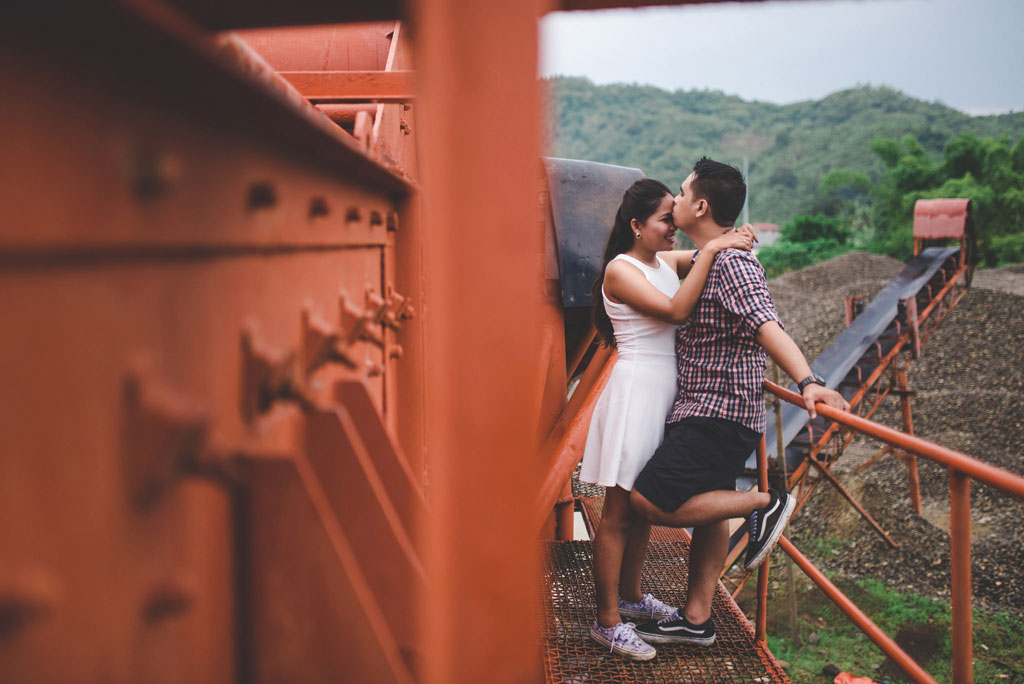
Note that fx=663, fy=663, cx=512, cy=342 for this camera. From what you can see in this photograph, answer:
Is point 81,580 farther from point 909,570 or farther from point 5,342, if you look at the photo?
point 909,570

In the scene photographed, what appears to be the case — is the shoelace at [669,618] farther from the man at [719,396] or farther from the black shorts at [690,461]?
the black shorts at [690,461]

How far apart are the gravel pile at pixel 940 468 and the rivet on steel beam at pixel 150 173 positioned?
11147 millimetres

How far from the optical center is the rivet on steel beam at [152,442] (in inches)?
29.2

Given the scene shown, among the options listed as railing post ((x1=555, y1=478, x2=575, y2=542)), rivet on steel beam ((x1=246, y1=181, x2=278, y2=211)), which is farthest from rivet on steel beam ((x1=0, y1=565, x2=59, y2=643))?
railing post ((x1=555, y1=478, x2=575, y2=542))

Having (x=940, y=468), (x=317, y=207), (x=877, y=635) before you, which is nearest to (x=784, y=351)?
(x=877, y=635)

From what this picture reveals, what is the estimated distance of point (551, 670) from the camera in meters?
2.36

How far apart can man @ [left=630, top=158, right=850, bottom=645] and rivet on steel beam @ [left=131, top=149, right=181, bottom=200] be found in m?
1.85

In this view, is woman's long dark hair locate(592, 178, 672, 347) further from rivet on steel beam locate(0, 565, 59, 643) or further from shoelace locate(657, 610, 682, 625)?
rivet on steel beam locate(0, 565, 59, 643)

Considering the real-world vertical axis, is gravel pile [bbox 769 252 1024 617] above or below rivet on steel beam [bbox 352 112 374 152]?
below

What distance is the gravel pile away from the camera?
9.91 meters

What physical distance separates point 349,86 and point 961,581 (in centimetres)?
238

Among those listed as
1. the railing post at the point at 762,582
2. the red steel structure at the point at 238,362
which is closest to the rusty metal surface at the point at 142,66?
the red steel structure at the point at 238,362

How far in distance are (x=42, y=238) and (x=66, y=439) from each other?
0.20 metres

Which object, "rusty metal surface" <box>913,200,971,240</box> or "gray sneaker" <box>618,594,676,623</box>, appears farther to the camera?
"rusty metal surface" <box>913,200,971,240</box>
